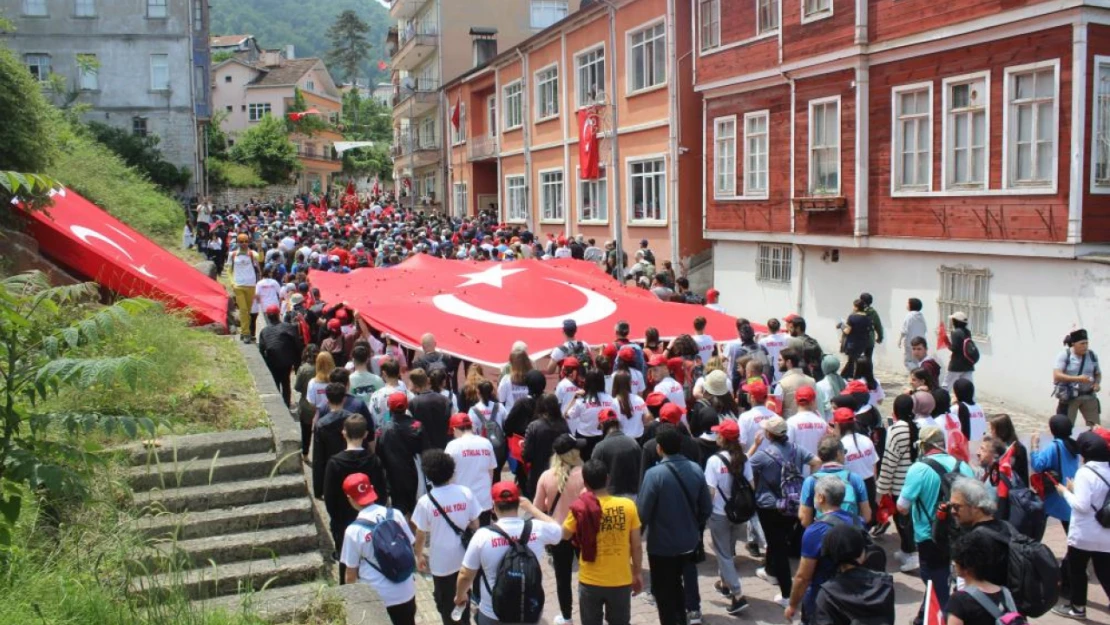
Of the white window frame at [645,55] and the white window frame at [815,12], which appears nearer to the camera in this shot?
the white window frame at [815,12]

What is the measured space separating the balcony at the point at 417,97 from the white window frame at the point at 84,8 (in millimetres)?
14311

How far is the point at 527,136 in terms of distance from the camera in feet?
115

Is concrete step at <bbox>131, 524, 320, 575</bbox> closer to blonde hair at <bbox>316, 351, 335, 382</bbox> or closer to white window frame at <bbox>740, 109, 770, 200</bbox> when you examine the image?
blonde hair at <bbox>316, 351, 335, 382</bbox>

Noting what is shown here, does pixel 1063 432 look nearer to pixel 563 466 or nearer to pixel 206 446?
pixel 563 466

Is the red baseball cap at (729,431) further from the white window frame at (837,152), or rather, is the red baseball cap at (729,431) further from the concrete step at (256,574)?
the white window frame at (837,152)

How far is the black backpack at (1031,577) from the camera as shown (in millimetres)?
5285

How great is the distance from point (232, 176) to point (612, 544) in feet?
183

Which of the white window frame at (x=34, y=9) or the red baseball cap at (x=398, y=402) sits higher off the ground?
the white window frame at (x=34, y=9)

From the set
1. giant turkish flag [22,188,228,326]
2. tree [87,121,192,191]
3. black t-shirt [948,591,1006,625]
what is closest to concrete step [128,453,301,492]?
black t-shirt [948,591,1006,625]

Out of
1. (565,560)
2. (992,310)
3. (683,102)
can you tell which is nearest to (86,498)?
(565,560)

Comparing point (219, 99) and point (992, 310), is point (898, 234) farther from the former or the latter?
point (219, 99)

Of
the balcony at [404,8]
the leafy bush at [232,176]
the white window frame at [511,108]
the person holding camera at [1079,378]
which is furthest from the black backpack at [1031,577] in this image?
the leafy bush at [232,176]

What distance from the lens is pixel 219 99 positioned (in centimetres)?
8281

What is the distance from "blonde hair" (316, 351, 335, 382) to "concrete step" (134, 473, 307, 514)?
5.27 feet
